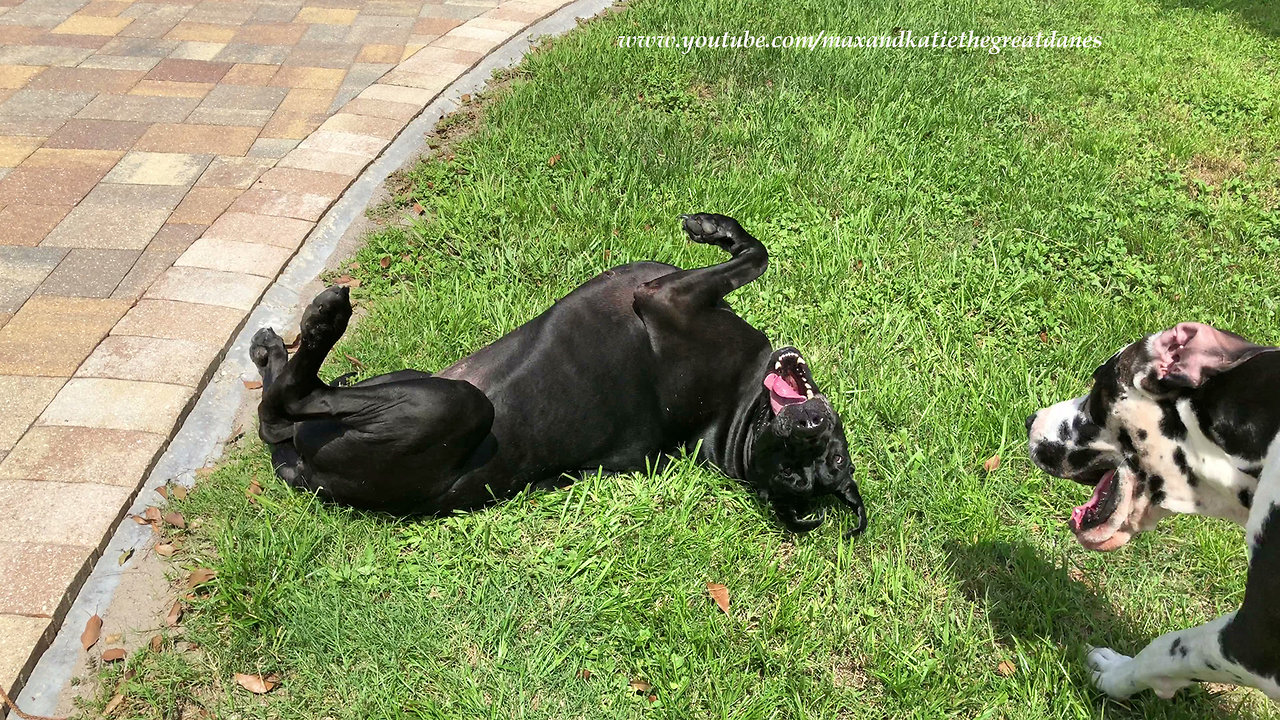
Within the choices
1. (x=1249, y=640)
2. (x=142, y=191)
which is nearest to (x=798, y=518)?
(x=1249, y=640)

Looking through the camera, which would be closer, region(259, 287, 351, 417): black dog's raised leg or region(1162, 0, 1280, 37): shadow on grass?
region(259, 287, 351, 417): black dog's raised leg

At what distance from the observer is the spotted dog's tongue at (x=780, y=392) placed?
3.27 m

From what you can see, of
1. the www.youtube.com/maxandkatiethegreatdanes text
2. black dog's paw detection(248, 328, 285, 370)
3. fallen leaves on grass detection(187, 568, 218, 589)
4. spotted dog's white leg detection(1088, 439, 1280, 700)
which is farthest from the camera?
the www.youtube.com/maxandkatiethegreatdanes text

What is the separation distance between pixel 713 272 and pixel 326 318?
1.46m

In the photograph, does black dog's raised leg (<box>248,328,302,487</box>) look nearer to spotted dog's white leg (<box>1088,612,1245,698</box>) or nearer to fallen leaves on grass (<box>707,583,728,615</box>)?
fallen leaves on grass (<box>707,583,728,615</box>)

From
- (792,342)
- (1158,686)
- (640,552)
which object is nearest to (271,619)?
(640,552)

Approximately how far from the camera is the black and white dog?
2098 mm

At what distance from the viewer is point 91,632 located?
8.91ft

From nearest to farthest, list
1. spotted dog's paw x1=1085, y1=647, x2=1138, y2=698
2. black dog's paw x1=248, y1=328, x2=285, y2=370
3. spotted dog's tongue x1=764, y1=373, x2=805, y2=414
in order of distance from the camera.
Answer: spotted dog's paw x1=1085, y1=647, x2=1138, y2=698 → black dog's paw x1=248, y1=328, x2=285, y2=370 → spotted dog's tongue x1=764, y1=373, x2=805, y2=414

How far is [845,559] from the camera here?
308 centimetres

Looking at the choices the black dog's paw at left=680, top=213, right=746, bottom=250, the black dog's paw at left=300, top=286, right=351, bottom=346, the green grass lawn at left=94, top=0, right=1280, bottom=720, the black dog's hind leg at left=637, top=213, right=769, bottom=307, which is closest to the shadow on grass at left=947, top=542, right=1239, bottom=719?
the green grass lawn at left=94, top=0, right=1280, bottom=720

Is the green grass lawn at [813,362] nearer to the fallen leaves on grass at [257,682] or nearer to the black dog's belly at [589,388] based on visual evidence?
the fallen leaves on grass at [257,682]

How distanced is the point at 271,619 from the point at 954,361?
2.95 meters

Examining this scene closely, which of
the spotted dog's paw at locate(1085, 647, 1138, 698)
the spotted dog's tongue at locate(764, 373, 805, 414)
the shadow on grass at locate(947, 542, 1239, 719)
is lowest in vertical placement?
the shadow on grass at locate(947, 542, 1239, 719)
